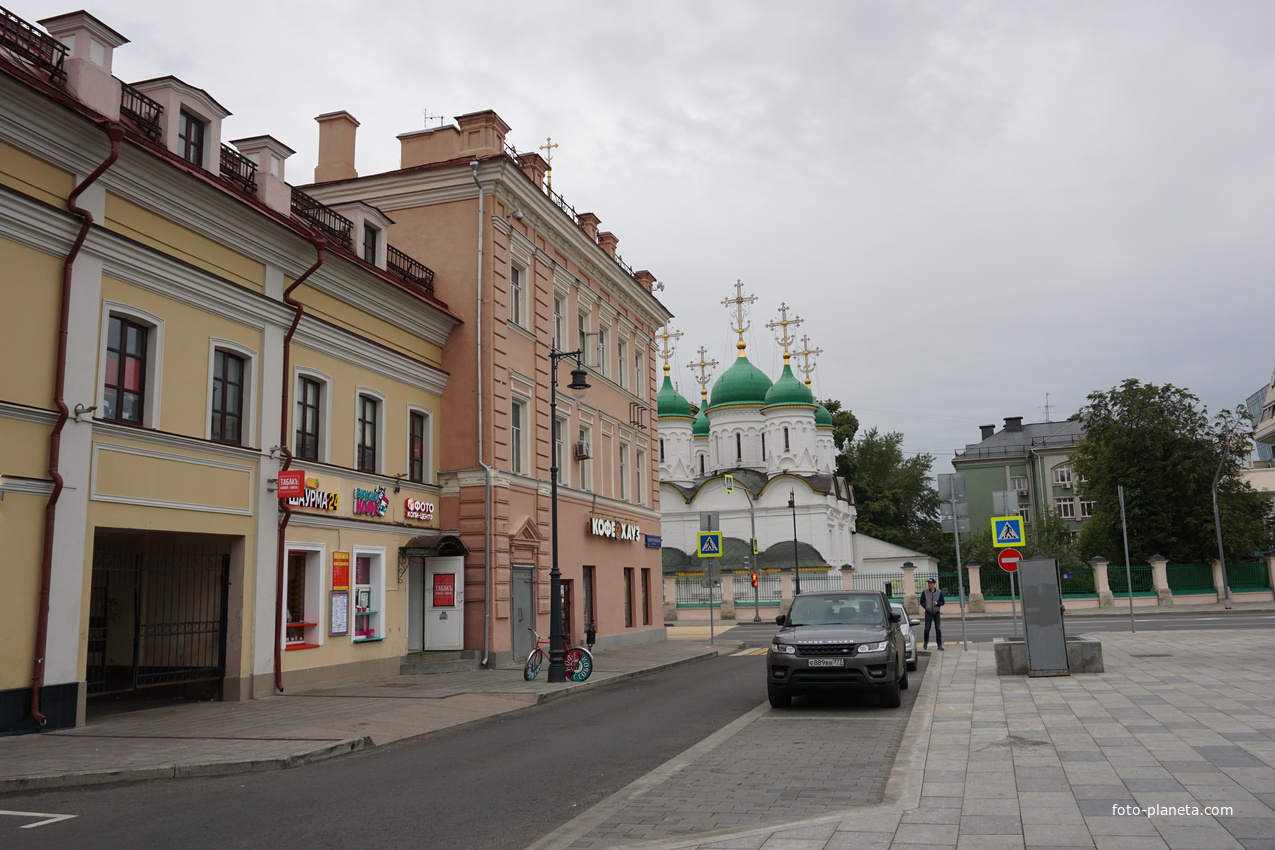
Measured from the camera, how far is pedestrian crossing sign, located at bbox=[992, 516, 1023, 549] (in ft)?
63.4

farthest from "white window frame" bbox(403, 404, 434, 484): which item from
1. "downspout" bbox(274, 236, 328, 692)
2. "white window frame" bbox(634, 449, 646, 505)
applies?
"white window frame" bbox(634, 449, 646, 505)

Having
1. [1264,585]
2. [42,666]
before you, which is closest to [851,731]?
[42,666]

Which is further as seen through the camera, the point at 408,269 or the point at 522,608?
the point at 522,608

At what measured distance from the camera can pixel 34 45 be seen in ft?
42.0

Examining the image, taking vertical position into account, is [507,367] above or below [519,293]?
below

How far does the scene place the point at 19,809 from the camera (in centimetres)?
833

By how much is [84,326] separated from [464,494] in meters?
10.1

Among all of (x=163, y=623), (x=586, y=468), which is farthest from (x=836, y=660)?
(x=586, y=468)

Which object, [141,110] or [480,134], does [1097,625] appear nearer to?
[480,134]

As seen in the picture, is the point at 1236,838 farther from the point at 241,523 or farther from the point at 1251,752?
the point at 241,523

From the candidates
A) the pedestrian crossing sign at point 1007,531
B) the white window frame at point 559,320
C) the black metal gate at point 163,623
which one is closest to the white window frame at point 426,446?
the white window frame at point 559,320

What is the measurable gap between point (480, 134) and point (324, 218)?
4897 mm

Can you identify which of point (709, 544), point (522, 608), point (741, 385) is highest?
point (741, 385)

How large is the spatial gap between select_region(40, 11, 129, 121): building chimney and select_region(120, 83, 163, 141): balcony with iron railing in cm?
80
